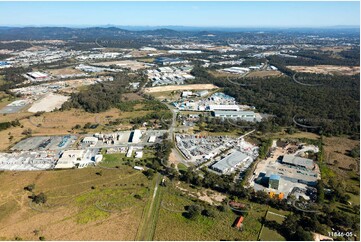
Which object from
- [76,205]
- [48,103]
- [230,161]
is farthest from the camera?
[48,103]

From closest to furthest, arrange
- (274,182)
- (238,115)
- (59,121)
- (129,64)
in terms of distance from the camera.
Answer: (274,182)
(59,121)
(238,115)
(129,64)

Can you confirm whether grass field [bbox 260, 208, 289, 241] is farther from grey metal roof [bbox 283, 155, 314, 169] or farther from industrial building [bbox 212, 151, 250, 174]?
grey metal roof [bbox 283, 155, 314, 169]

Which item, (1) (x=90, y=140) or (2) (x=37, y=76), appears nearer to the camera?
(1) (x=90, y=140)

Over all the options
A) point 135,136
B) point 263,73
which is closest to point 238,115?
point 135,136

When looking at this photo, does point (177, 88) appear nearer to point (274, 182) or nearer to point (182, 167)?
point (182, 167)

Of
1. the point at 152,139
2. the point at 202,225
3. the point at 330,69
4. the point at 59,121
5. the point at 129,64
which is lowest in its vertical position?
the point at 202,225

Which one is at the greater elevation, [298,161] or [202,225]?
[298,161]

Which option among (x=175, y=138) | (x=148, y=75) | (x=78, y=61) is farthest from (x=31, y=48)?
(x=175, y=138)

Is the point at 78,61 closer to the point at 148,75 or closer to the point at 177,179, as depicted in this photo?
the point at 148,75
